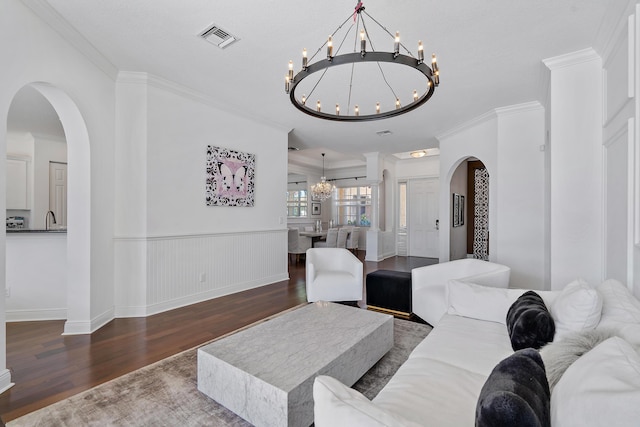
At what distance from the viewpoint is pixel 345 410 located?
0.77 meters

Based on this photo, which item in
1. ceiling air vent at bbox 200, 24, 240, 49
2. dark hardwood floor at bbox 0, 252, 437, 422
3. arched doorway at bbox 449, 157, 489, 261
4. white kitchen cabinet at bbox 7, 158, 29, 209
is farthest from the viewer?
arched doorway at bbox 449, 157, 489, 261

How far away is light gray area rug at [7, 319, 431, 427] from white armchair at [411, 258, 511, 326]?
2.60ft

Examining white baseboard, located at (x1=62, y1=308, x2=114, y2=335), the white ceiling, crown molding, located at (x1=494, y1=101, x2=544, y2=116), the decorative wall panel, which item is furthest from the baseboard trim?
the decorative wall panel

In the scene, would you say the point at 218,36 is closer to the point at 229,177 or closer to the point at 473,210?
the point at 229,177

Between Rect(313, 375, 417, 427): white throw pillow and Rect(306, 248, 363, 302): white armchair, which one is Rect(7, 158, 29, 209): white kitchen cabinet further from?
Rect(313, 375, 417, 427): white throw pillow

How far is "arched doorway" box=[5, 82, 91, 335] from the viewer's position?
2.92 meters

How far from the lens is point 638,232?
1.88 m

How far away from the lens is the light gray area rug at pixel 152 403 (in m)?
1.66

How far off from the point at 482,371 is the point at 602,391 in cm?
89

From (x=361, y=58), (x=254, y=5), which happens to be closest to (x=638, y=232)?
(x=361, y=58)

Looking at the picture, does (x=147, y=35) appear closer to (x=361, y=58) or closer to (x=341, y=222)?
(x=361, y=58)

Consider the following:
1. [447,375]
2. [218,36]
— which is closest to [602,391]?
[447,375]

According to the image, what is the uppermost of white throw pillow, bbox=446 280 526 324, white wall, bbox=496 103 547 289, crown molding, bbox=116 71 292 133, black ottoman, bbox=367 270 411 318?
crown molding, bbox=116 71 292 133

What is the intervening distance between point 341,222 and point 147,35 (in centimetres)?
812
